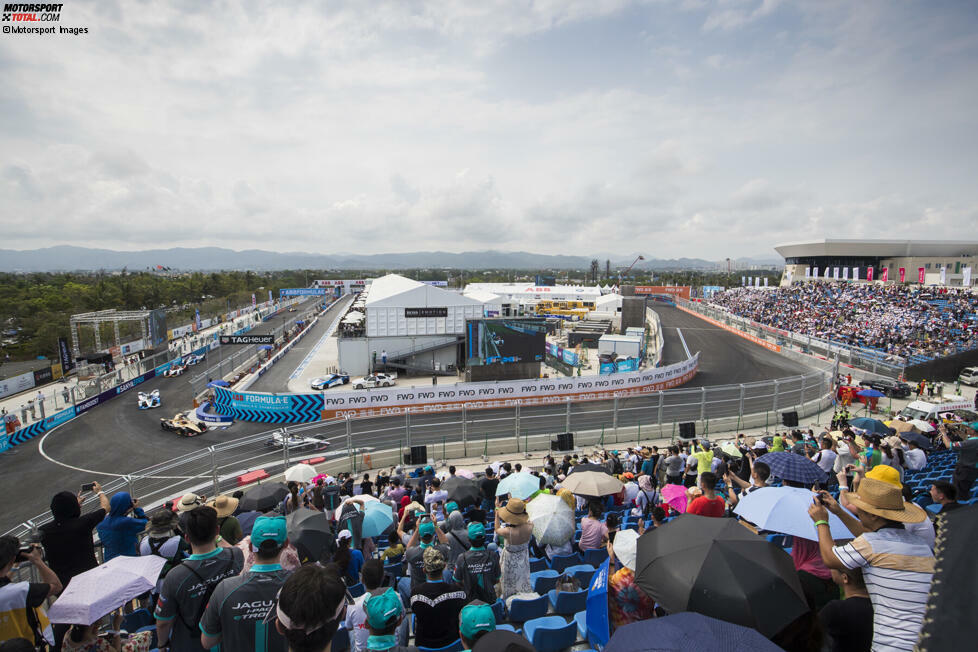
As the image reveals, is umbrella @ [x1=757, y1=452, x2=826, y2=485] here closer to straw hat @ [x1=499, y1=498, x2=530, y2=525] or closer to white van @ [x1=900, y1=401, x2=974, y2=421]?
straw hat @ [x1=499, y1=498, x2=530, y2=525]

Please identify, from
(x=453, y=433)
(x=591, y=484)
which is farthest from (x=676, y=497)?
(x=453, y=433)

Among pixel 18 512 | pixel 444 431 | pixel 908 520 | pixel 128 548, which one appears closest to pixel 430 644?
pixel 908 520

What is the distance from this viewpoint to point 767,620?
2906 mm

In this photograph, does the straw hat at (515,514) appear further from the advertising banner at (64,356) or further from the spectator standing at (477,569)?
the advertising banner at (64,356)

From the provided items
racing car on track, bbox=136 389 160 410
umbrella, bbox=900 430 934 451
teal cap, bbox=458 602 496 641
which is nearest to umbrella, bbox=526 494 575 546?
teal cap, bbox=458 602 496 641

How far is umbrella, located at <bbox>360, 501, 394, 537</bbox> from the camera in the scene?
6340mm

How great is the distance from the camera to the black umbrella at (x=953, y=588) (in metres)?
1.20

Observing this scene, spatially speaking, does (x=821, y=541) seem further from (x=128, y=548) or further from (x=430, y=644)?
(x=128, y=548)

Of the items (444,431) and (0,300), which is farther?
(0,300)

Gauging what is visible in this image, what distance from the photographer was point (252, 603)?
10.0 ft

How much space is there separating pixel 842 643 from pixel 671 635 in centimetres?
185

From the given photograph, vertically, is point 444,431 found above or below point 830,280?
below

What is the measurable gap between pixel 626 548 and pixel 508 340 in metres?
26.4

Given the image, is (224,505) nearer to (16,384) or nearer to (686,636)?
(686,636)
